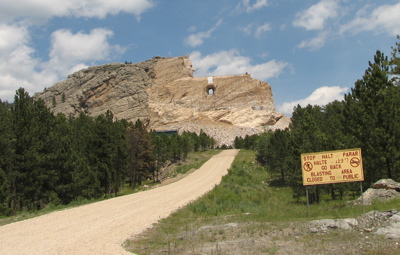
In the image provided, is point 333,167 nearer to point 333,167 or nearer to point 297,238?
point 333,167

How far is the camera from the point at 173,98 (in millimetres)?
122125

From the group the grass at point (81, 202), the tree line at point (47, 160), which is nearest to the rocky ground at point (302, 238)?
the grass at point (81, 202)

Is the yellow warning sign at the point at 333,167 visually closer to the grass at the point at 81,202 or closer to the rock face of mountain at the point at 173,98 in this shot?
the grass at the point at 81,202

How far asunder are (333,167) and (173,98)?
111m

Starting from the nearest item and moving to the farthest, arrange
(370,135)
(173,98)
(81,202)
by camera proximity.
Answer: (370,135) < (81,202) < (173,98)


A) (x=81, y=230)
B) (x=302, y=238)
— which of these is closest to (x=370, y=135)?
(x=302, y=238)

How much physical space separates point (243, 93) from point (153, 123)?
31.1 meters

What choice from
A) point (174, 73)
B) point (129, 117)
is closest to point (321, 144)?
point (129, 117)

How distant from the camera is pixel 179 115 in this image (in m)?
112

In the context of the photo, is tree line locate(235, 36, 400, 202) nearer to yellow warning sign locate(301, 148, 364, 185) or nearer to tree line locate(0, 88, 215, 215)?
yellow warning sign locate(301, 148, 364, 185)

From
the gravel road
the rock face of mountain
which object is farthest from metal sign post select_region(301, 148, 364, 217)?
the rock face of mountain

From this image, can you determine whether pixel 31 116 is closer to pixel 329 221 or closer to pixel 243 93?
pixel 329 221

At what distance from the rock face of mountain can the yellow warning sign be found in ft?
280

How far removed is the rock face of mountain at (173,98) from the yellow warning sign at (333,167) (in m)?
85.3
